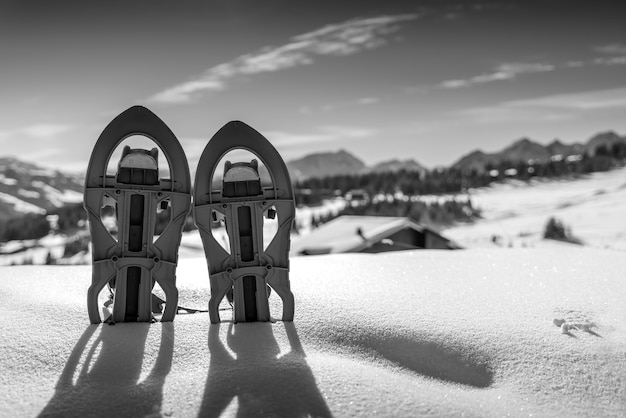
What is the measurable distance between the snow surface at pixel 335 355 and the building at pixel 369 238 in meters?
10.1

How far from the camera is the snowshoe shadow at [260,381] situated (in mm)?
2855

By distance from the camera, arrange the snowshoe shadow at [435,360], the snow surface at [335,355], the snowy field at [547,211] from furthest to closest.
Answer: the snowy field at [547,211], the snowshoe shadow at [435,360], the snow surface at [335,355]

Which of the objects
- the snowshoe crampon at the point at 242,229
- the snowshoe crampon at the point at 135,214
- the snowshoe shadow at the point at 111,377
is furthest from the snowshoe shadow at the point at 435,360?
the snowshoe crampon at the point at 135,214

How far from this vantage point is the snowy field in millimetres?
31011

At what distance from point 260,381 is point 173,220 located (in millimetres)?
1600

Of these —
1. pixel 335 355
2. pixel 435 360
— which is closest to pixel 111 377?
pixel 335 355

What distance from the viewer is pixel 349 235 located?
56.1 ft

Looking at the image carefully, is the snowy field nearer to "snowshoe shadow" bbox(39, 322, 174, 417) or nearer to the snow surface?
the snow surface

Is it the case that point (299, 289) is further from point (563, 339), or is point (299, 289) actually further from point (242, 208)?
point (563, 339)

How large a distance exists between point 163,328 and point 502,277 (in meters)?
3.88

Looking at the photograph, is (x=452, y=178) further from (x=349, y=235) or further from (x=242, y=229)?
(x=242, y=229)

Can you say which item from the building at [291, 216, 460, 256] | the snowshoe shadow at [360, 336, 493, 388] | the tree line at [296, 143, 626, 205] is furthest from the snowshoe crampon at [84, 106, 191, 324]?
the tree line at [296, 143, 626, 205]

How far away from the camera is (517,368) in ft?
11.7

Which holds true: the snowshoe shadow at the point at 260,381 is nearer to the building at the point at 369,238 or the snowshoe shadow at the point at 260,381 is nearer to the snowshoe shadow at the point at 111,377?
the snowshoe shadow at the point at 111,377
